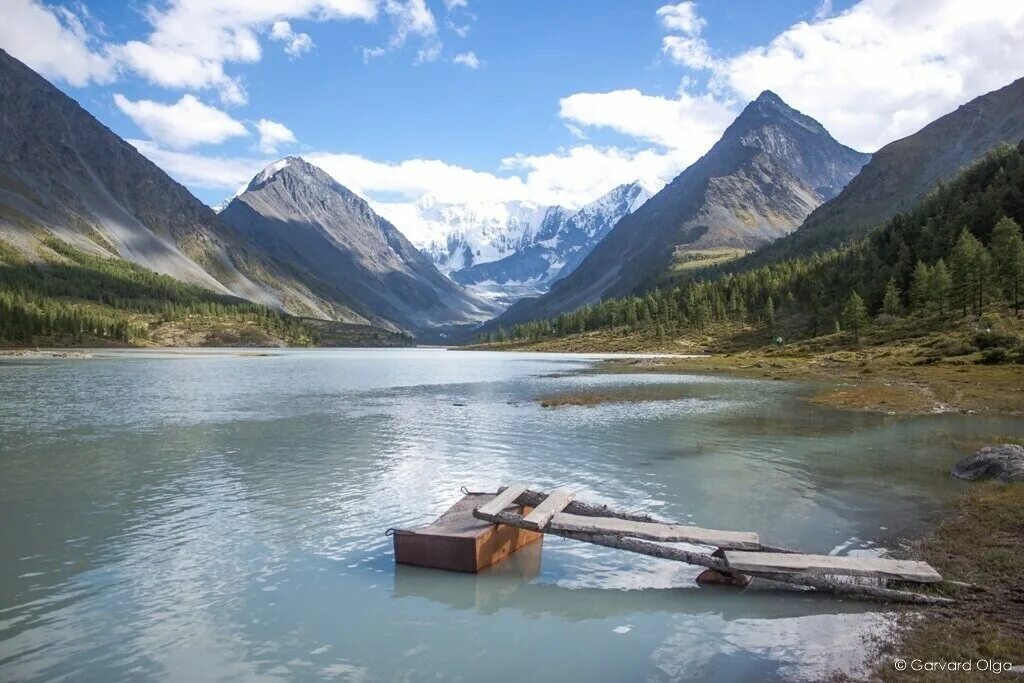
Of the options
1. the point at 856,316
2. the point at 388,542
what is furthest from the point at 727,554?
the point at 856,316

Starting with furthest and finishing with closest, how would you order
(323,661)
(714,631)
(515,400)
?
(515,400) → (714,631) → (323,661)

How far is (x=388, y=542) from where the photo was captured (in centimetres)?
2561

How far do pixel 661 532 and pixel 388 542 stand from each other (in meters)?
10.3

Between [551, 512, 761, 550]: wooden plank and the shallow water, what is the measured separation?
1.45 metres

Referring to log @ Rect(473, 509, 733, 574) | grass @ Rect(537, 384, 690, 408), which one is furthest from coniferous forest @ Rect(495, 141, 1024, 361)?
log @ Rect(473, 509, 733, 574)

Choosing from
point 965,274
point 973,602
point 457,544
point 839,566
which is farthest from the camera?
point 965,274

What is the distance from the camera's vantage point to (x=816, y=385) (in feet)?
303

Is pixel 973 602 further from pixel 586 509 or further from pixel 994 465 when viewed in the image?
pixel 994 465

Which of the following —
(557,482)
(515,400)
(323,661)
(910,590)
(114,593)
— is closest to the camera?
(323,661)

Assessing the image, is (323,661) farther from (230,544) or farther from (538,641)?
(230,544)

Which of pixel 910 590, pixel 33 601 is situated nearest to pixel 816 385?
pixel 910 590

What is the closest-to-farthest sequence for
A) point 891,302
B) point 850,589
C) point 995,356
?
point 850,589
point 995,356
point 891,302

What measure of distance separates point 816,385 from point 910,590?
7920 cm

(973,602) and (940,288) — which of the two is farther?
(940,288)
